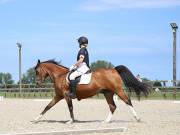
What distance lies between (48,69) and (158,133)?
5236 millimetres

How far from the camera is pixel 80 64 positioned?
14641 millimetres

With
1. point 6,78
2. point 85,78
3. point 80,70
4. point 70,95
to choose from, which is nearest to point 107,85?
point 85,78

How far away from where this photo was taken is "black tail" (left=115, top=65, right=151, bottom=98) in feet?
48.4

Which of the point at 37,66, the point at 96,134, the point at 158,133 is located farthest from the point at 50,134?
the point at 37,66

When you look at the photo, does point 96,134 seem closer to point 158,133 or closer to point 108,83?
point 158,133

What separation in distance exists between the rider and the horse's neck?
2.09ft

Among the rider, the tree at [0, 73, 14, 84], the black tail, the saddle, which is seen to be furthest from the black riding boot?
the tree at [0, 73, 14, 84]

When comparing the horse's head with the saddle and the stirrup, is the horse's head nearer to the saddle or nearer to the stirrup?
the stirrup

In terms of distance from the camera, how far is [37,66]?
15.8 metres

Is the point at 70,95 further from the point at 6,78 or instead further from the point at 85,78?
the point at 6,78

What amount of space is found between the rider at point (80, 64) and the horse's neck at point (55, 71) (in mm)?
637

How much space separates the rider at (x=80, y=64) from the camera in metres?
14.6

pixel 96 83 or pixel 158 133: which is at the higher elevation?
pixel 96 83

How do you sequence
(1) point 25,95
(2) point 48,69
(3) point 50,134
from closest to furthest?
(3) point 50,134
(2) point 48,69
(1) point 25,95
